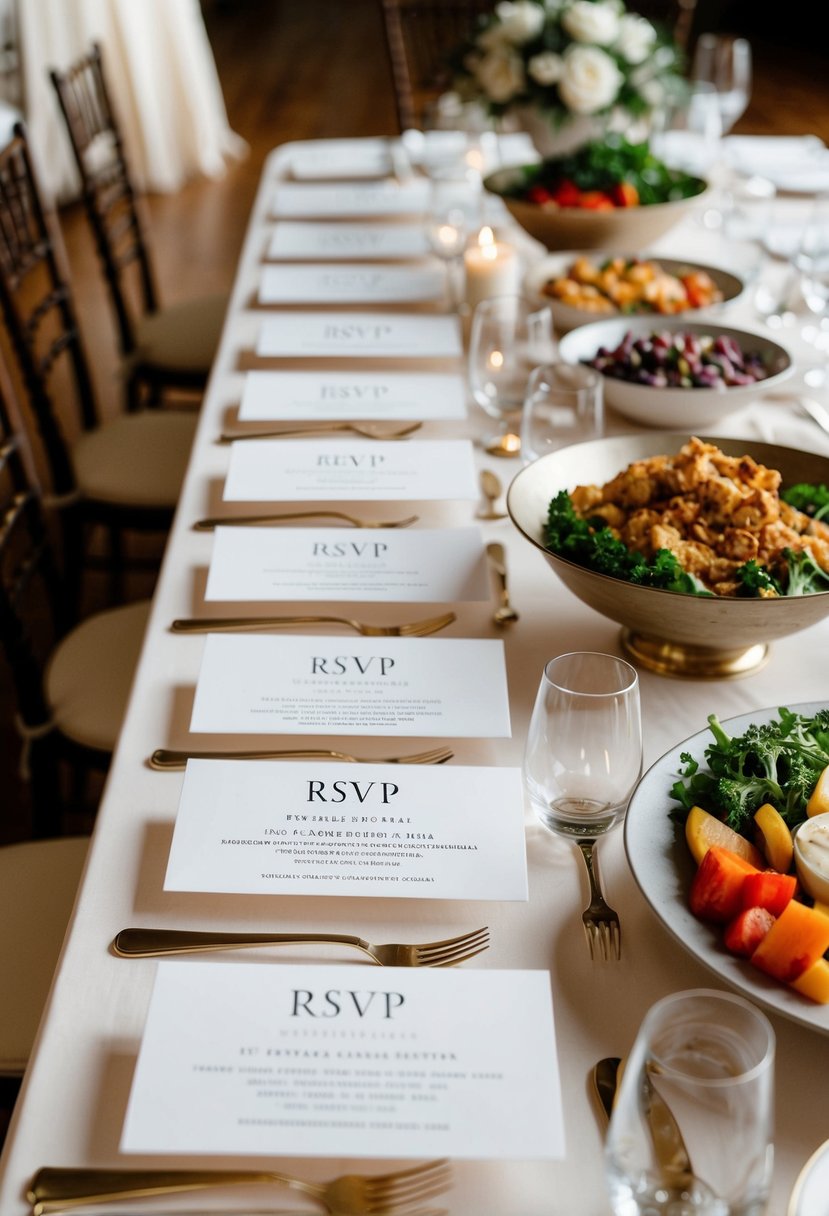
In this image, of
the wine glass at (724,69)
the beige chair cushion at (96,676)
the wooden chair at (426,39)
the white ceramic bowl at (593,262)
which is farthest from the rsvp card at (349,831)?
the wooden chair at (426,39)

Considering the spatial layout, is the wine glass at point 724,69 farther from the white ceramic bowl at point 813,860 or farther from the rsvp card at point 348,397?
the white ceramic bowl at point 813,860

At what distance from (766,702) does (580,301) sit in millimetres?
924

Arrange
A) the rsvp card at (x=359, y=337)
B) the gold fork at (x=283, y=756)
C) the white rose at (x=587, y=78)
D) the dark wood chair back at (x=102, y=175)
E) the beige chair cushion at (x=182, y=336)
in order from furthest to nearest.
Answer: the beige chair cushion at (x=182, y=336)
the dark wood chair back at (x=102, y=175)
the white rose at (x=587, y=78)
the rsvp card at (x=359, y=337)
the gold fork at (x=283, y=756)

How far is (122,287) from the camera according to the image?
8.97ft

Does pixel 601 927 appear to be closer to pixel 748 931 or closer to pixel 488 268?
pixel 748 931

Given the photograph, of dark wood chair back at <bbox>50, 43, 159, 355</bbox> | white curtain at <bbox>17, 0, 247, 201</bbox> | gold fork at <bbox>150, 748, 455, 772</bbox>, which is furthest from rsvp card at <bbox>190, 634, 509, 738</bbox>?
white curtain at <bbox>17, 0, 247, 201</bbox>

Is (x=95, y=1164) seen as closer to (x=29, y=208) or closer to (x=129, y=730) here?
(x=129, y=730)

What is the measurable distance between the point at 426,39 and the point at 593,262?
1654mm

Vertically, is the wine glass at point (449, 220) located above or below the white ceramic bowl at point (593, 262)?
above

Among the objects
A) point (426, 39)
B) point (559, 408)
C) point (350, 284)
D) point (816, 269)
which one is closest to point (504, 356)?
point (559, 408)

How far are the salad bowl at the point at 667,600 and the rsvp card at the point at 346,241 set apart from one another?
99 centimetres

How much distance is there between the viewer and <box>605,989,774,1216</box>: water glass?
57cm

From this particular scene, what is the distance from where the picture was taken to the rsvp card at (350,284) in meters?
1.94

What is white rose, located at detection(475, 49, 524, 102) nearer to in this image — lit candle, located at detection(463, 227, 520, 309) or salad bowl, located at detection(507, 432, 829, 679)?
lit candle, located at detection(463, 227, 520, 309)
